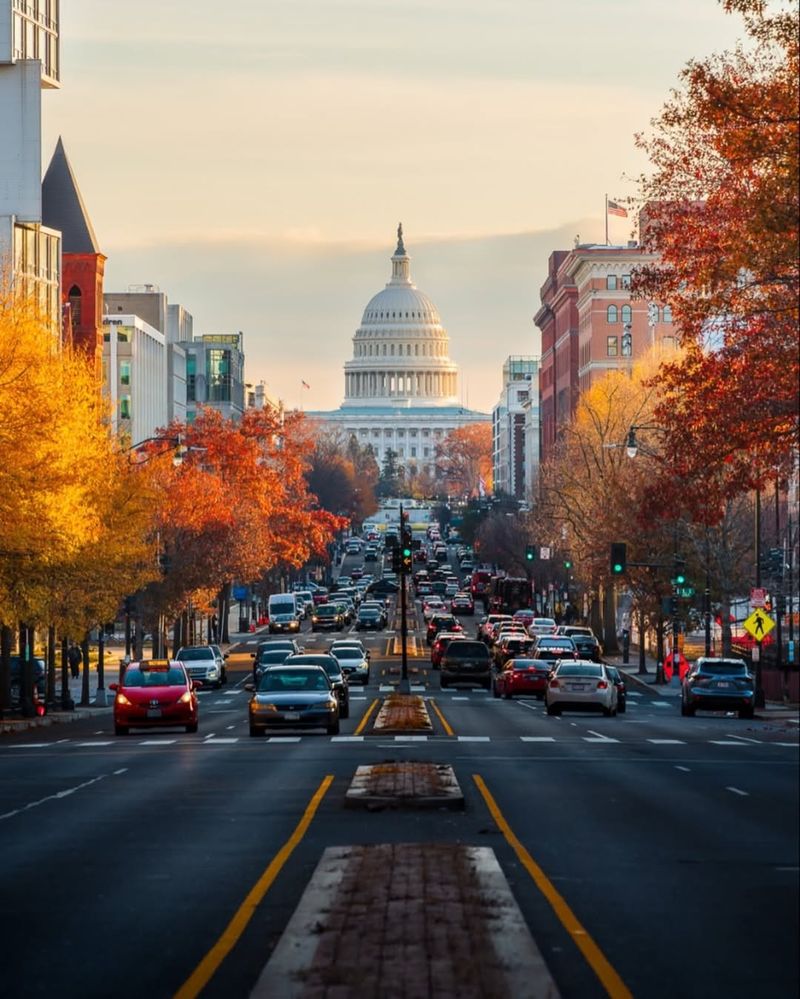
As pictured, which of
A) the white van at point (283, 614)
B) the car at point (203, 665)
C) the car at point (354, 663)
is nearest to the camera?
the car at point (203, 665)

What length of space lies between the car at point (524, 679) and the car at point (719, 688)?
39.3 ft

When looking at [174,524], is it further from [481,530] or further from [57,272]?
[481,530]

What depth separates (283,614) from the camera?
12888 centimetres

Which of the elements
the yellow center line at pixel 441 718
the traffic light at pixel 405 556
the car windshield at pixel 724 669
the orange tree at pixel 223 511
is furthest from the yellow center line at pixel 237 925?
the orange tree at pixel 223 511

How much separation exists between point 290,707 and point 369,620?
85.9m

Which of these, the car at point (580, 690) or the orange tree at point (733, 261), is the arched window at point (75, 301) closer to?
the car at point (580, 690)

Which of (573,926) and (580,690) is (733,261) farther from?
(580,690)

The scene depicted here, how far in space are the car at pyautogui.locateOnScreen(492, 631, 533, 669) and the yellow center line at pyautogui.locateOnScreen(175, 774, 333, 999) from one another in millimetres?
64798

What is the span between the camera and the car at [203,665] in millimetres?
77562

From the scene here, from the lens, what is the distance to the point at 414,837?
752 inches

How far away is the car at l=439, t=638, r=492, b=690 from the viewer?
249ft

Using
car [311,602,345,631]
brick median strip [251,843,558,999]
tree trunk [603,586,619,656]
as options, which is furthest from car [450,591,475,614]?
A: brick median strip [251,843,558,999]

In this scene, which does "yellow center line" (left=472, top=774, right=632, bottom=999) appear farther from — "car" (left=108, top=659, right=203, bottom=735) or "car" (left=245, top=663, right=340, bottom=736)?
"car" (left=108, top=659, right=203, bottom=735)

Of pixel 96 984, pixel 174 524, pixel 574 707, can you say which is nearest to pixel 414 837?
pixel 96 984
